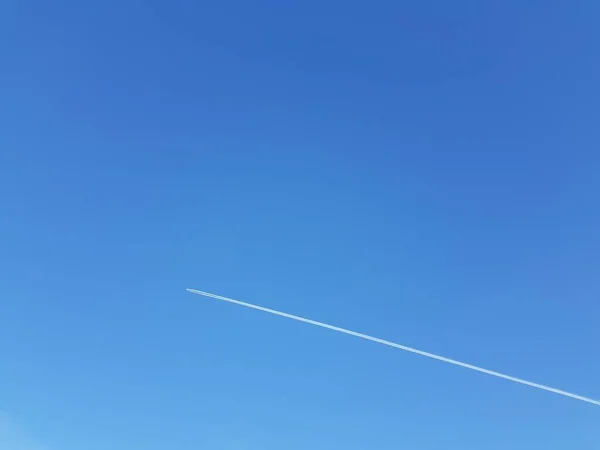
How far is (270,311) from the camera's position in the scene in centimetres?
1845

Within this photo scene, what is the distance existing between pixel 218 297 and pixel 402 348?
6.13 metres

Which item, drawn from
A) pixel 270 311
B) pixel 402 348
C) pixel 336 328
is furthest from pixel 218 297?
pixel 402 348

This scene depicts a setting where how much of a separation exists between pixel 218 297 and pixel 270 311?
5.83ft

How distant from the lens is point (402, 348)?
56.2 feet

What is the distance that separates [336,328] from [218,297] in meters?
4.03

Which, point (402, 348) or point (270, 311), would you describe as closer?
point (402, 348)

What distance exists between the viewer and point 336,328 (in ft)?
57.9

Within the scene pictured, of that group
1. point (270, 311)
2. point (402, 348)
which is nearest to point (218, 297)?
point (270, 311)

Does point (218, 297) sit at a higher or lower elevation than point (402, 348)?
higher

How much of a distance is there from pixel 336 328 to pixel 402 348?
2.10 m

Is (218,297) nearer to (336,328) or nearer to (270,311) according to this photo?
(270,311)

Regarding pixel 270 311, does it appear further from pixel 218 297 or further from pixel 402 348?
pixel 402 348

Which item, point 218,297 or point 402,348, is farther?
point 218,297
